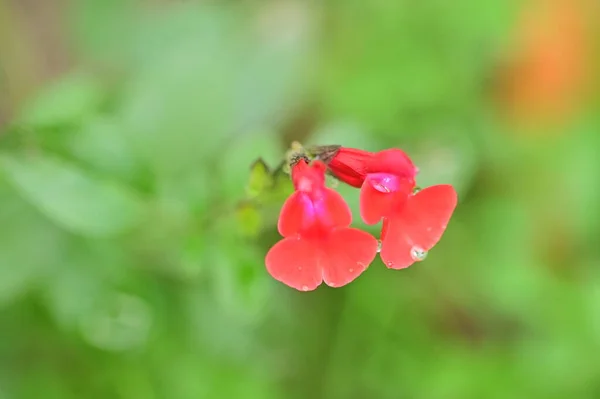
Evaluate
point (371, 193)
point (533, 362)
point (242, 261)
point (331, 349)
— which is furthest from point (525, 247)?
point (371, 193)

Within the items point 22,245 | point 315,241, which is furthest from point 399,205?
point 22,245

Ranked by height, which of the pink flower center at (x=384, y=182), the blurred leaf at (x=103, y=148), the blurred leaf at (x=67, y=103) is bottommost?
the pink flower center at (x=384, y=182)

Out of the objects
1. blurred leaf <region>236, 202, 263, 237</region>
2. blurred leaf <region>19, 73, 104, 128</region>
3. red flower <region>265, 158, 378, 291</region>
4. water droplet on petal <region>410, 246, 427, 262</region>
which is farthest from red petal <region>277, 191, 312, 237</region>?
blurred leaf <region>19, 73, 104, 128</region>

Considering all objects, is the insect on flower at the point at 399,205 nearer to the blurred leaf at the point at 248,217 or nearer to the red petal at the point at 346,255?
the red petal at the point at 346,255

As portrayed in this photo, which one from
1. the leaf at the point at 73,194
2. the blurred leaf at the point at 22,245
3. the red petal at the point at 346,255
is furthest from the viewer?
the blurred leaf at the point at 22,245

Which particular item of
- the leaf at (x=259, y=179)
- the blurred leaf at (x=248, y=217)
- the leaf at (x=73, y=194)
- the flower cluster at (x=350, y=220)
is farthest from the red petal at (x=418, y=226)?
the leaf at (x=73, y=194)

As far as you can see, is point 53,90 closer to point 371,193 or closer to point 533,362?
point 371,193

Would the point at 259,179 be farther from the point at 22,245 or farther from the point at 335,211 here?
the point at 22,245

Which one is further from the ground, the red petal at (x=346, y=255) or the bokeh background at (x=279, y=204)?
the bokeh background at (x=279, y=204)
